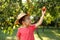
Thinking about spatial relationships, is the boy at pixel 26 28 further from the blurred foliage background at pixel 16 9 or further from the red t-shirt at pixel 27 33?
the blurred foliage background at pixel 16 9

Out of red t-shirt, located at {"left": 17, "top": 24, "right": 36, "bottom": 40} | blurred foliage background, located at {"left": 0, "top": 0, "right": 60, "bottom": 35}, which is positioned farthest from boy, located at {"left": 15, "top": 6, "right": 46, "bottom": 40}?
blurred foliage background, located at {"left": 0, "top": 0, "right": 60, "bottom": 35}

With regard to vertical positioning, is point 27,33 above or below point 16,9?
below

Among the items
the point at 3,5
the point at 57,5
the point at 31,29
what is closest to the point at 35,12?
the point at 57,5

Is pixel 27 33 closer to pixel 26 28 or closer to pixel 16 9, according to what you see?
pixel 26 28

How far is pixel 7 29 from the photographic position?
503 centimetres

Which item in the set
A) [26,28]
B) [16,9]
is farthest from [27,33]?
[16,9]

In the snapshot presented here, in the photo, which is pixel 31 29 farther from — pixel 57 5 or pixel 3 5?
pixel 57 5

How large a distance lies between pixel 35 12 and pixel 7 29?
1192mm

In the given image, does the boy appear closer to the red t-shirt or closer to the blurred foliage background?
the red t-shirt

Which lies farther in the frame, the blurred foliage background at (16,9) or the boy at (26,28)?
the blurred foliage background at (16,9)

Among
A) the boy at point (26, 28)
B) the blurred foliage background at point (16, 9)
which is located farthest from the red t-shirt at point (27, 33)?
the blurred foliage background at point (16, 9)

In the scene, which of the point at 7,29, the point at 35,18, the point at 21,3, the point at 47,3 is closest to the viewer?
the point at 7,29

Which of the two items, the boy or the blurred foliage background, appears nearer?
the boy

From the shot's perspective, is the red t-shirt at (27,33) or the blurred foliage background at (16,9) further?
the blurred foliage background at (16,9)
